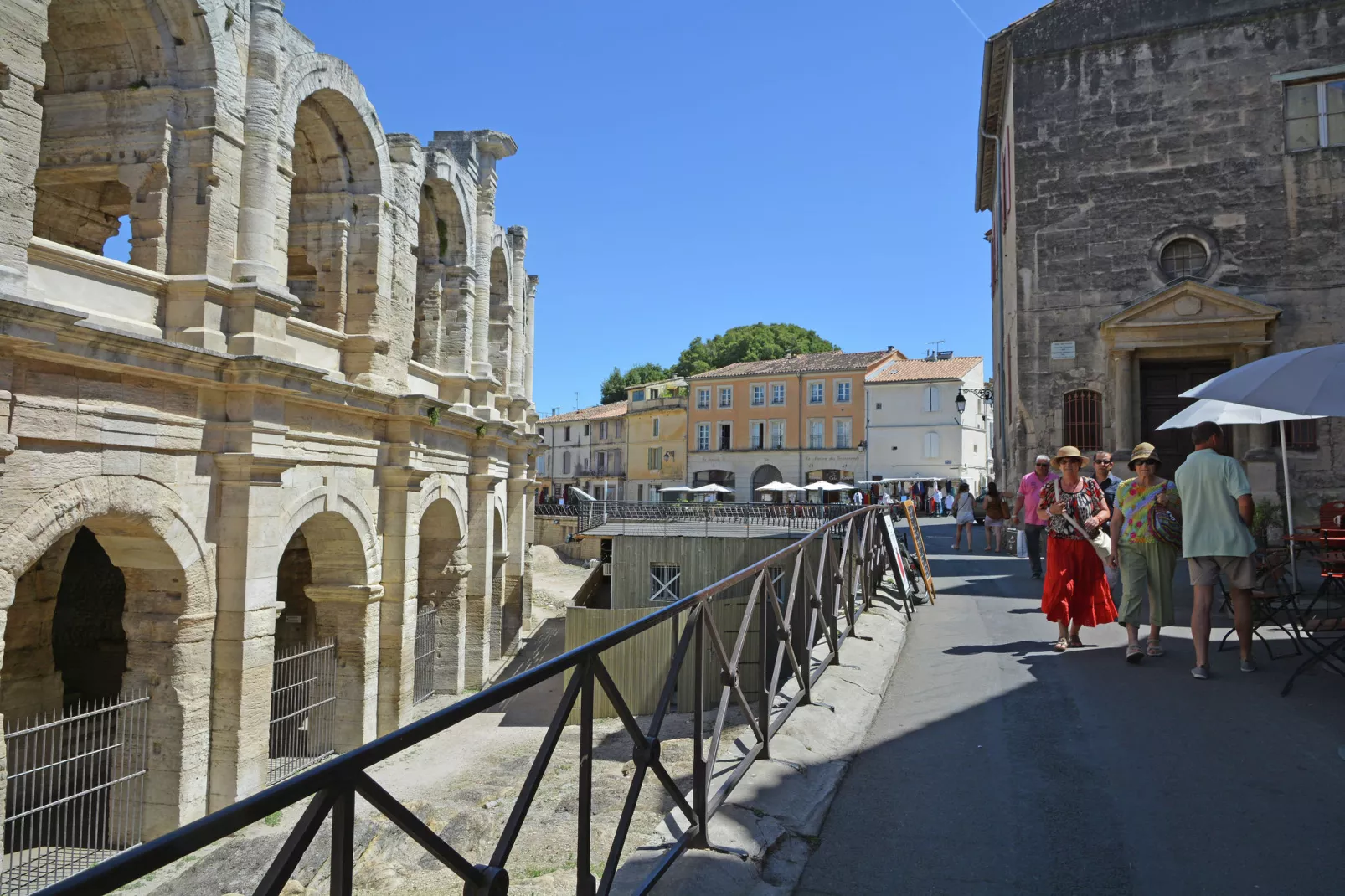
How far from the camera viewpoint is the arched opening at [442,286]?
16266 mm

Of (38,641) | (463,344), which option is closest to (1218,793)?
(38,641)

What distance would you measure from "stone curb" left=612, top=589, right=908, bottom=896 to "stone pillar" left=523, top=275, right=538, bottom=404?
18.2m

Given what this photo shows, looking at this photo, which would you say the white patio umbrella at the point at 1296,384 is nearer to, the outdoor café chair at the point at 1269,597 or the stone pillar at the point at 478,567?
the outdoor café chair at the point at 1269,597

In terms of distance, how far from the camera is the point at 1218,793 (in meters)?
3.79

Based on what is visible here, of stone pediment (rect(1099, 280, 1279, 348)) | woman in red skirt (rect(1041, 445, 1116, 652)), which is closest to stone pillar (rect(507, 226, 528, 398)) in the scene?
stone pediment (rect(1099, 280, 1279, 348))

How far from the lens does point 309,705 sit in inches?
482

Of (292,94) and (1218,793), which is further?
(292,94)

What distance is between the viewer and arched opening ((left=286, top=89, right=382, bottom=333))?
500 inches

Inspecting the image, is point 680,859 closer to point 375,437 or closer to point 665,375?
point 375,437

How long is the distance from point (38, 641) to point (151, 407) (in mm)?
4315

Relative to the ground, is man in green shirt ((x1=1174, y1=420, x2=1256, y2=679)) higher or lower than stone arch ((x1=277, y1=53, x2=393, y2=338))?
lower

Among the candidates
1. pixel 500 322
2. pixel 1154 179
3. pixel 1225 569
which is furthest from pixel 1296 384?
pixel 500 322

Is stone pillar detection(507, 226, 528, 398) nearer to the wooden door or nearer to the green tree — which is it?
the wooden door

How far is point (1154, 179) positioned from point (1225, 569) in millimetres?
11730
